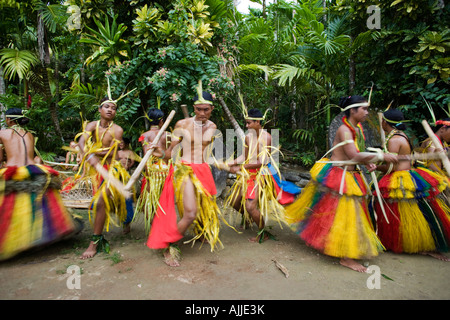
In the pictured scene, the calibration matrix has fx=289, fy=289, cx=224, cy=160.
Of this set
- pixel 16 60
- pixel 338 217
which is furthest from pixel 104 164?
pixel 16 60

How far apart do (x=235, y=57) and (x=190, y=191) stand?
3.93m

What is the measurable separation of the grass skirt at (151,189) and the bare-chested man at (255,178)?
0.93 metres

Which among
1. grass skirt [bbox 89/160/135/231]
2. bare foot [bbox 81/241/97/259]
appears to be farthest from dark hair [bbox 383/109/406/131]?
bare foot [bbox 81/241/97/259]

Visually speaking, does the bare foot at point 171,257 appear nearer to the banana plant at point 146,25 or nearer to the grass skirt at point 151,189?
the grass skirt at point 151,189

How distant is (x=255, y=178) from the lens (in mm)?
3518

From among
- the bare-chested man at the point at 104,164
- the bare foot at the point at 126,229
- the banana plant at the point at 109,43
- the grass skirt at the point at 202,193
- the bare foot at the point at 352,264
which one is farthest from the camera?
the banana plant at the point at 109,43

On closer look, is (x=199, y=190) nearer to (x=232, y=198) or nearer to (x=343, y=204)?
(x=232, y=198)

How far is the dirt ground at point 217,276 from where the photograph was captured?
2.36 meters

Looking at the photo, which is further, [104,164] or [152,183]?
[152,183]

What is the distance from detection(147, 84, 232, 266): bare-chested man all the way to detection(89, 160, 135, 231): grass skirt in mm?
602

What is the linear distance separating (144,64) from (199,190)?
2918 millimetres

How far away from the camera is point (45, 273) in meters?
2.69

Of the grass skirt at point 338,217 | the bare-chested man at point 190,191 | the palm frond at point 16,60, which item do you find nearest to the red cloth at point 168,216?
the bare-chested man at point 190,191

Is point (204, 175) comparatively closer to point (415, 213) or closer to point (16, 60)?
point (415, 213)
